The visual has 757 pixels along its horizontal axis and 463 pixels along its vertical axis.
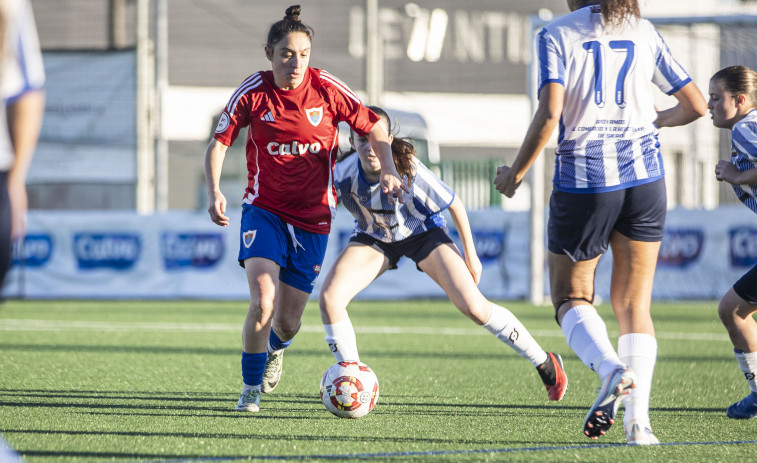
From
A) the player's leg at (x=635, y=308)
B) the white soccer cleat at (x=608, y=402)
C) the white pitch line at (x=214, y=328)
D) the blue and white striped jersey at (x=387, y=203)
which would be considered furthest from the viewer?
the white pitch line at (x=214, y=328)

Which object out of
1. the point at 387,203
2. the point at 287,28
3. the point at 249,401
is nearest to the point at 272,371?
the point at 249,401

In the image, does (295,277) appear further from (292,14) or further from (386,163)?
(292,14)

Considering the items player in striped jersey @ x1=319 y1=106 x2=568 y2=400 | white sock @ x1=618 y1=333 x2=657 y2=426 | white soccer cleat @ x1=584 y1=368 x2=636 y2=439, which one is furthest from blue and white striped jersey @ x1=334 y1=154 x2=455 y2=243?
white soccer cleat @ x1=584 y1=368 x2=636 y2=439

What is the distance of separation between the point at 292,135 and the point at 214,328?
5.84m

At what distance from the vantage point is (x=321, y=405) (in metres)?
5.61

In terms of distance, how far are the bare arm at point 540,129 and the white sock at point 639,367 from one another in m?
0.84

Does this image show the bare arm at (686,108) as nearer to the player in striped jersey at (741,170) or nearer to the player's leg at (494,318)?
the player in striped jersey at (741,170)

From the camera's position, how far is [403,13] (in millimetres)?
29938

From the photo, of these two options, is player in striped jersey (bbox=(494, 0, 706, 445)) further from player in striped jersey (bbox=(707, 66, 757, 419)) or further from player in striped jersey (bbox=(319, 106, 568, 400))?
player in striped jersey (bbox=(319, 106, 568, 400))

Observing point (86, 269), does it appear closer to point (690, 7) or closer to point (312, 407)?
point (312, 407)

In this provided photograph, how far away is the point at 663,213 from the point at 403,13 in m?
26.6

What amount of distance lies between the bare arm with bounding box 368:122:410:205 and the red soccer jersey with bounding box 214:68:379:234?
0.06m

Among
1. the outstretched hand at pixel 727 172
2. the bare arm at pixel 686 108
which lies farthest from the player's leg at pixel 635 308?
the outstretched hand at pixel 727 172

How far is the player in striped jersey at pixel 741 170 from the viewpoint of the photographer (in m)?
4.95
